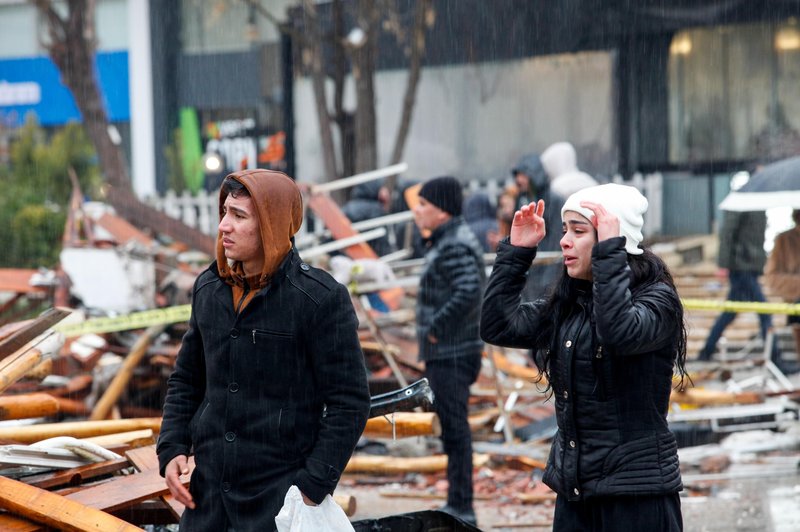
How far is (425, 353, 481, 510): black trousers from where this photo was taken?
6.65 m

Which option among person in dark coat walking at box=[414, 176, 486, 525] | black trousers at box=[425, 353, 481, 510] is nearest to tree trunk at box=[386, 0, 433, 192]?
person in dark coat walking at box=[414, 176, 486, 525]

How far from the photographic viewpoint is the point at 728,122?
716 inches

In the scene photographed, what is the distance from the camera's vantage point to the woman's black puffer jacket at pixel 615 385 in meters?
3.61

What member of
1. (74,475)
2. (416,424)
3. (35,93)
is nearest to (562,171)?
(416,424)

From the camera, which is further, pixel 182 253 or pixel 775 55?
pixel 775 55

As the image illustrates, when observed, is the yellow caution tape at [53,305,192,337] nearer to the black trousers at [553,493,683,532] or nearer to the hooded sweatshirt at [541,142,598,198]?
the hooded sweatshirt at [541,142,598,198]

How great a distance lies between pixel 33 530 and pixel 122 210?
892 centimetres

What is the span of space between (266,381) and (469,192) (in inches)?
565

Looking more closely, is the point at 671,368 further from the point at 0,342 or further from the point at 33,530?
the point at 0,342

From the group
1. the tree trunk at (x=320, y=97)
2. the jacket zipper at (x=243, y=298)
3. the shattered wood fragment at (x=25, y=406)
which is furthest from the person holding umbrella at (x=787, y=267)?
the tree trunk at (x=320, y=97)

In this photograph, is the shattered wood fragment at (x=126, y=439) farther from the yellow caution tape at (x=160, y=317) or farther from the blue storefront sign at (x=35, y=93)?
the blue storefront sign at (x=35, y=93)

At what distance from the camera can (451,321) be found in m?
6.80

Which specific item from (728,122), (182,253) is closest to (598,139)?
(728,122)

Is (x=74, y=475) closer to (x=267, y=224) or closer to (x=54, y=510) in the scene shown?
(x=54, y=510)
